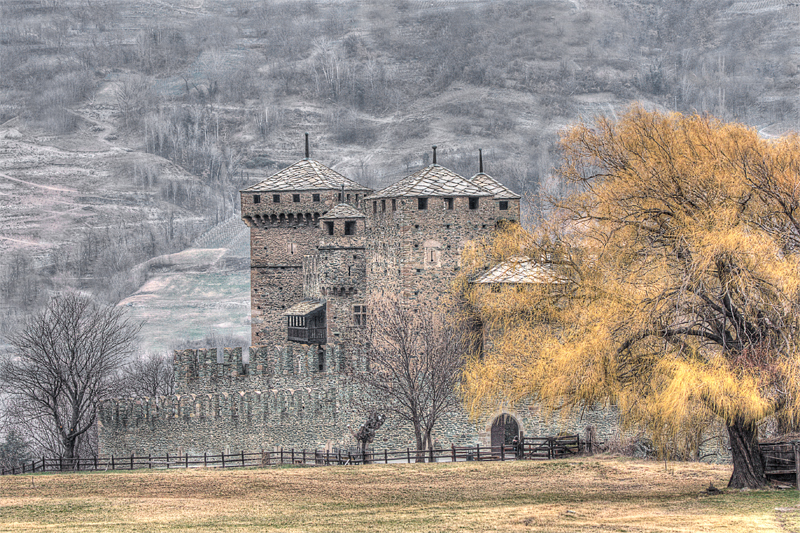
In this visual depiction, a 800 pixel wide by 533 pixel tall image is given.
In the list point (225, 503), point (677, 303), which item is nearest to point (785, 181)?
point (677, 303)

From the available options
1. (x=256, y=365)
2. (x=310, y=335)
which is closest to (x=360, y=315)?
(x=310, y=335)

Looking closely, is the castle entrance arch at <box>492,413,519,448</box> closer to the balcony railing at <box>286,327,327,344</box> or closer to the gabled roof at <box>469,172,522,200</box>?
the gabled roof at <box>469,172,522,200</box>

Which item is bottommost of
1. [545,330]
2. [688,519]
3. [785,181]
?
[688,519]

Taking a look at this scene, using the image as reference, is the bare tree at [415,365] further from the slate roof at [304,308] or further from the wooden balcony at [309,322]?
the slate roof at [304,308]

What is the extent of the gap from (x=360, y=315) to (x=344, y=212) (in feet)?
15.9

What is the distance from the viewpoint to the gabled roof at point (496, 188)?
163ft

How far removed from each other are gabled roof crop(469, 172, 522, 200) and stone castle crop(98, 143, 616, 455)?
0.05 meters

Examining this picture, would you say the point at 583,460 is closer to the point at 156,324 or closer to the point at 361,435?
the point at 361,435

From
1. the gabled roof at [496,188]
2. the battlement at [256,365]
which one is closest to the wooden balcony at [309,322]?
the battlement at [256,365]

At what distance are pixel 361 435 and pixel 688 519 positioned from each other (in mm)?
22605

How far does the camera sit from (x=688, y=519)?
24.9 meters

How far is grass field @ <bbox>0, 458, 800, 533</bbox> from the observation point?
25.3 metres

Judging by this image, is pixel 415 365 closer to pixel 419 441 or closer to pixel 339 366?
pixel 419 441

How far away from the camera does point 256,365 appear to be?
5203 centimetres
